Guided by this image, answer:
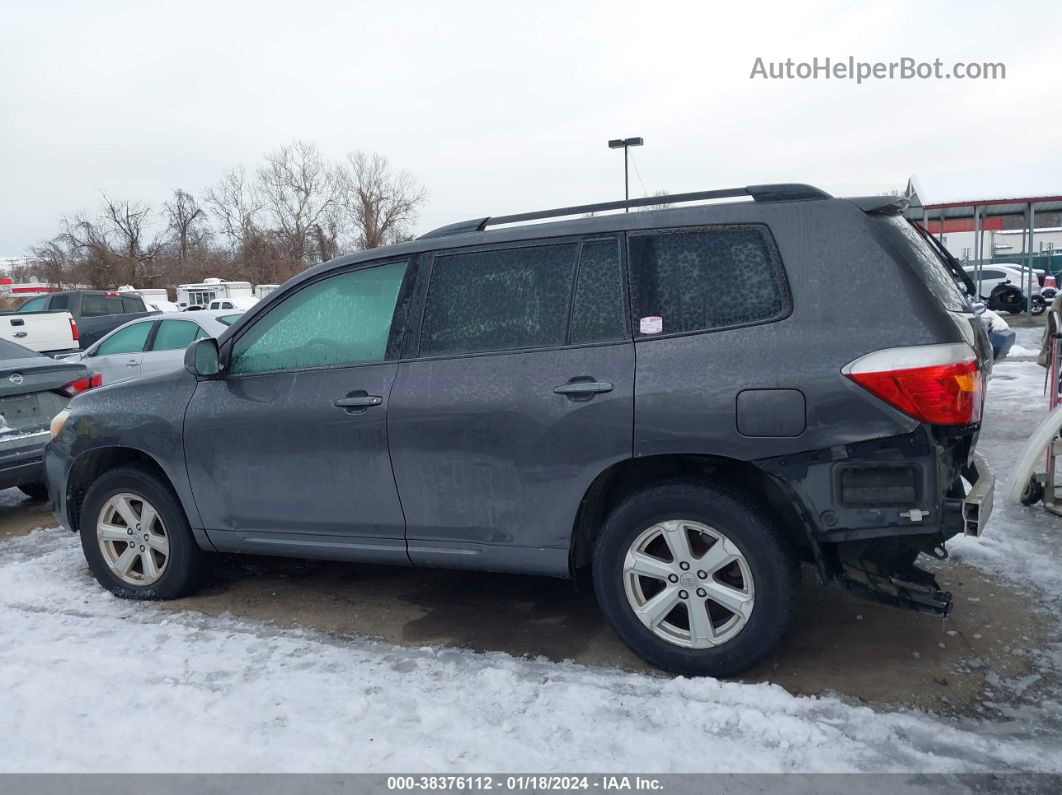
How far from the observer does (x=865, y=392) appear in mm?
2955

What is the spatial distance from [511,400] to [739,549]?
1.10 meters

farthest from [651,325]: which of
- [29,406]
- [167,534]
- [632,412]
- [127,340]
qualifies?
[127,340]

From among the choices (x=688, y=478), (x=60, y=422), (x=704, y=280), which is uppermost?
(x=704, y=280)

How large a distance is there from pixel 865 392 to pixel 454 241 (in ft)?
6.36

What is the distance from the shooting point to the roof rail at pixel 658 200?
10.8 ft

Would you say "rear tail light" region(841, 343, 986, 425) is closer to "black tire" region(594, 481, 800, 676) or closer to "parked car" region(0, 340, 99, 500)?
"black tire" region(594, 481, 800, 676)

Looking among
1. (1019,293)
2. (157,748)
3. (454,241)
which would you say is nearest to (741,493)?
(454,241)

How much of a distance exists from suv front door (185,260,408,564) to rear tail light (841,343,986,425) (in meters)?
Result: 2.06

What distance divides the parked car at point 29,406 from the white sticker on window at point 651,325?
4.64 m

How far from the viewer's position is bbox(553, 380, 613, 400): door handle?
3.32 meters

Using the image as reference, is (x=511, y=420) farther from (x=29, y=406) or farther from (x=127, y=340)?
(x=127, y=340)

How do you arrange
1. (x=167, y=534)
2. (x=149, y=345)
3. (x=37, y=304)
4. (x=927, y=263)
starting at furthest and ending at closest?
1. (x=37, y=304)
2. (x=149, y=345)
3. (x=167, y=534)
4. (x=927, y=263)

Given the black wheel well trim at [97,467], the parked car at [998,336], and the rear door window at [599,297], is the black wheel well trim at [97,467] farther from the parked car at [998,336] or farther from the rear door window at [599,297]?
the parked car at [998,336]

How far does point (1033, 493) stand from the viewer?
5336 millimetres
